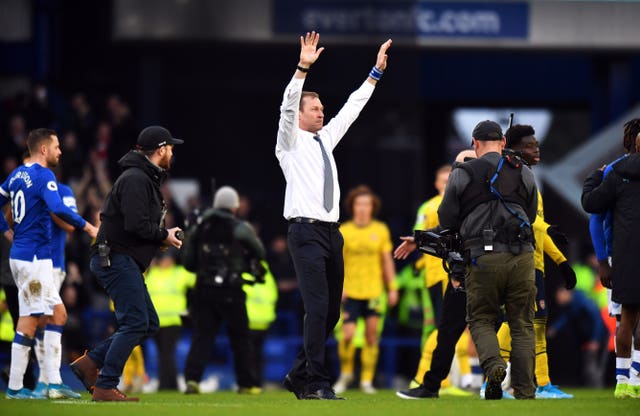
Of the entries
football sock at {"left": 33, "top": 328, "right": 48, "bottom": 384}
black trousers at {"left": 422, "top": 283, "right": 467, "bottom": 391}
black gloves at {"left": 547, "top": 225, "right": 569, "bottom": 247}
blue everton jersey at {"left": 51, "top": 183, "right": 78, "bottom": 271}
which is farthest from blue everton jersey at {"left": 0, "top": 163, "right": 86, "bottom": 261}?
black gloves at {"left": 547, "top": 225, "right": 569, "bottom": 247}

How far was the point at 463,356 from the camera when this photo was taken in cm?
1667

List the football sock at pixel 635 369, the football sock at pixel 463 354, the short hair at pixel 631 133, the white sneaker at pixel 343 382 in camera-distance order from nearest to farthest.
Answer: the football sock at pixel 635 369 → the short hair at pixel 631 133 → the football sock at pixel 463 354 → the white sneaker at pixel 343 382

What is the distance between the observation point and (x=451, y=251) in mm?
12172

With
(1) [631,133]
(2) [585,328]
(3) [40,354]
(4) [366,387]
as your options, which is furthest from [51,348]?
(2) [585,328]

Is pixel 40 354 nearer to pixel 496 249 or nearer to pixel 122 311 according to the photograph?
pixel 122 311

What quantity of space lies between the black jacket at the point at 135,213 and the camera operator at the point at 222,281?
4421 mm

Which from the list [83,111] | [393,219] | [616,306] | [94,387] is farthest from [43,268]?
[393,219]

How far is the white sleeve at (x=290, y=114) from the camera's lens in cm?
1240

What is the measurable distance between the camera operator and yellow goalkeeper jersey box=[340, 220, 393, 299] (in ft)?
6.92

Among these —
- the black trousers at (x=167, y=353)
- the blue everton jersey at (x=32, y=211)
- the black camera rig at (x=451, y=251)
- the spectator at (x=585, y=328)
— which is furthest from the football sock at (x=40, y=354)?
the spectator at (x=585, y=328)

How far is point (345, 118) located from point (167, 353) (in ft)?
23.3

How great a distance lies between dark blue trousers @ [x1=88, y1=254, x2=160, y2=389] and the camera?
39.4 ft

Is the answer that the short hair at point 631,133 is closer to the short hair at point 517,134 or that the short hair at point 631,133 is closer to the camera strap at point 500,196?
the short hair at point 517,134

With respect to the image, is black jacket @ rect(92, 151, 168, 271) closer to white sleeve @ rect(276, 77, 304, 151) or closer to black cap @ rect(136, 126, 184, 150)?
black cap @ rect(136, 126, 184, 150)
